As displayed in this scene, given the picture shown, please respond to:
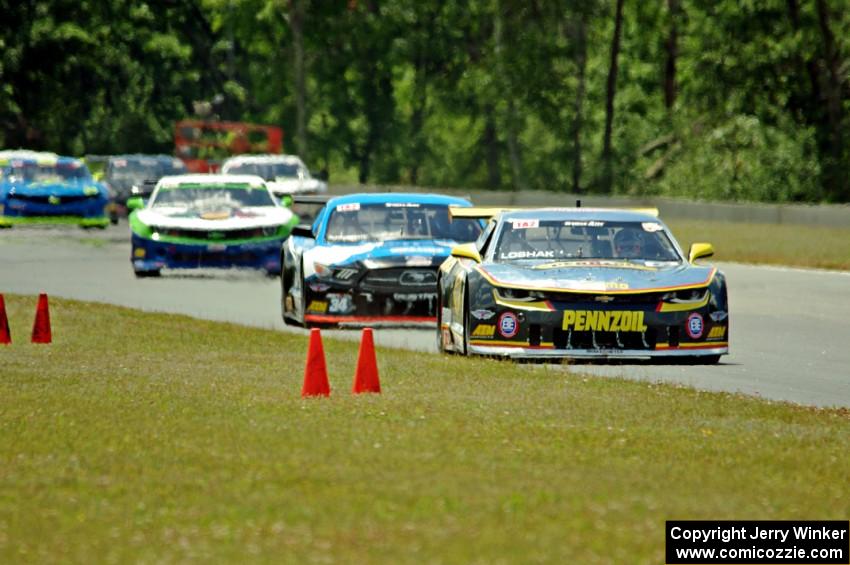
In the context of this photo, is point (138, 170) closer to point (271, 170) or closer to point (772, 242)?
point (271, 170)

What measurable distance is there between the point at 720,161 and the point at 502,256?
38.7m

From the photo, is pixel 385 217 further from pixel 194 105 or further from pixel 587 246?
pixel 194 105

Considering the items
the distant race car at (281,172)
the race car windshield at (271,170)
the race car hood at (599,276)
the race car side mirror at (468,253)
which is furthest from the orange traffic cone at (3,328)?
the race car windshield at (271,170)

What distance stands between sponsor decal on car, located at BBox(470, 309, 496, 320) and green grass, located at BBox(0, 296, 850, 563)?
1.26 ft

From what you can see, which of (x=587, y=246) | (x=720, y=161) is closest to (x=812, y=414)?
(x=587, y=246)

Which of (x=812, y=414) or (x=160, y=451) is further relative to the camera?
(x=812, y=414)

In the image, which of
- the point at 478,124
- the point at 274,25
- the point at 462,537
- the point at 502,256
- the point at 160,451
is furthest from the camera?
the point at 478,124

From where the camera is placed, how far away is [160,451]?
10648 mm

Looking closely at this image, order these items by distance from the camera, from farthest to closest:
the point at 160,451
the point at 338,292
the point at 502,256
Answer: the point at 338,292 → the point at 502,256 → the point at 160,451

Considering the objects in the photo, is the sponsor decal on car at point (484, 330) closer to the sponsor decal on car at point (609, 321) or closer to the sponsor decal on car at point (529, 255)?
the sponsor decal on car at point (609, 321)

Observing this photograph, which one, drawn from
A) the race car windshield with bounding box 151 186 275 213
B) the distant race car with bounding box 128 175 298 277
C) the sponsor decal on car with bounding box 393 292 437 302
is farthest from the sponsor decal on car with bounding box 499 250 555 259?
A: the race car windshield with bounding box 151 186 275 213

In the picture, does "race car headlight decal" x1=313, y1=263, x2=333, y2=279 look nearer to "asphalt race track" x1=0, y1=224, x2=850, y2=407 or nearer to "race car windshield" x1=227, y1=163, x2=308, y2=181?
"asphalt race track" x1=0, y1=224, x2=850, y2=407

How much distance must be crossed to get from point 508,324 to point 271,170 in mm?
32806

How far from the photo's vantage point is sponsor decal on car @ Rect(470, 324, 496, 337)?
15977mm
